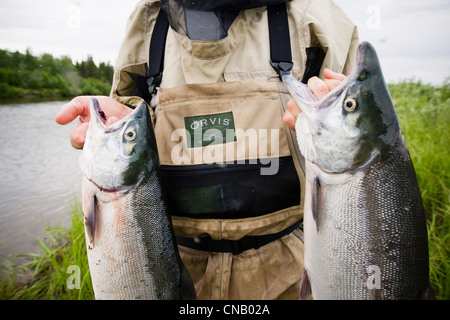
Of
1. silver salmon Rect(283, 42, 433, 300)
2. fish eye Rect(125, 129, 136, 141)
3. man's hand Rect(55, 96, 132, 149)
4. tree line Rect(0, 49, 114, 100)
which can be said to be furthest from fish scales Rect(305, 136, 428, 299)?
tree line Rect(0, 49, 114, 100)

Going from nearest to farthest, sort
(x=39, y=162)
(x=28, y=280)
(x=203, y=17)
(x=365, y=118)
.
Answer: (x=365, y=118)
(x=203, y=17)
(x=28, y=280)
(x=39, y=162)

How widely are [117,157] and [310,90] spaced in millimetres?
1131

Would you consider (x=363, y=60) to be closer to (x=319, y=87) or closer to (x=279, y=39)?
(x=319, y=87)

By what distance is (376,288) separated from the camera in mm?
1408

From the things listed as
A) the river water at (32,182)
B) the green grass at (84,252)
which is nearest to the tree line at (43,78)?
the river water at (32,182)

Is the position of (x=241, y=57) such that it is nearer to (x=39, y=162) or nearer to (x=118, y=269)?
(x=118, y=269)

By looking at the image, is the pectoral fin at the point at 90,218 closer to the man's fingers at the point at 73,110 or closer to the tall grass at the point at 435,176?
the man's fingers at the point at 73,110

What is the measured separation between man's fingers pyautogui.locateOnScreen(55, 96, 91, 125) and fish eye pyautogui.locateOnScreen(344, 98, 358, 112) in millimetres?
1443

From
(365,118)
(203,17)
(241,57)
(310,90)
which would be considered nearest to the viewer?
(365,118)

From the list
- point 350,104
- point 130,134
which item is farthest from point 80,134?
point 350,104

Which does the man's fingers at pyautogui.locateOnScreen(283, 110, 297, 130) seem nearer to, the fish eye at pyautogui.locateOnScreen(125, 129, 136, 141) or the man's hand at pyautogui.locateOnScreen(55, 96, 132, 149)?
the fish eye at pyautogui.locateOnScreen(125, 129, 136, 141)

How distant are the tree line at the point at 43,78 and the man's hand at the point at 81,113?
28.1 metres
